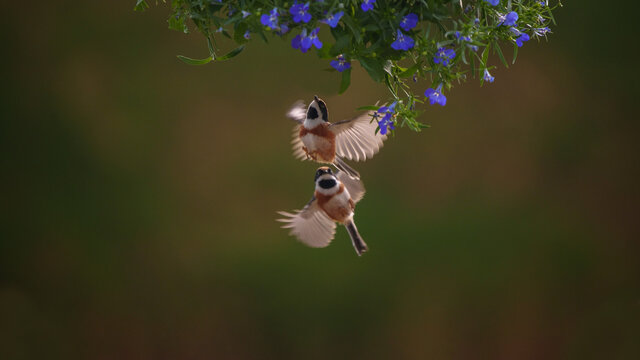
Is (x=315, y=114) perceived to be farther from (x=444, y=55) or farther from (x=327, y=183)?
(x=444, y=55)

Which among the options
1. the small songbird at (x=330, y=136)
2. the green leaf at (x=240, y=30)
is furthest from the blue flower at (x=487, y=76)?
the green leaf at (x=240, y=30)

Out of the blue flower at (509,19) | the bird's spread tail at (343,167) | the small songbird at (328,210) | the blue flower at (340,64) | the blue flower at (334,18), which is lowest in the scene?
the small songbird at (328,210)

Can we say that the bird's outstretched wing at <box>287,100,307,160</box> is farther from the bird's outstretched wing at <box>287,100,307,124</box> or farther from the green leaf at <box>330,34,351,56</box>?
the green leaf at <box>330,34,351,56</box>

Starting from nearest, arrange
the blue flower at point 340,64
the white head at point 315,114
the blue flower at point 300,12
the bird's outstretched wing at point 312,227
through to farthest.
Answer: the blue flower at point 300,12
the blue flower at point 340,64
the white head at point 315,114
the bird's outstretched wing at point 312,227

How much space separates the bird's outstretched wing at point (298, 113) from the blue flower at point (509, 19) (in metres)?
0.41

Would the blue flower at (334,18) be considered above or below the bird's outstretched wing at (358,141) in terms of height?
above

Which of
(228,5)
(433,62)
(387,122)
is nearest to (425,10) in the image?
(433,62)

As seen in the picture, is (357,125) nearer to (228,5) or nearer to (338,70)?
(338,70)

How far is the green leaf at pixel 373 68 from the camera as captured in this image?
1123 millimetres

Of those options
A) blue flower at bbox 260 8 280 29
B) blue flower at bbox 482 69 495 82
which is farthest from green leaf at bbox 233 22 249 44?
blue flower at bbox 482 69 495 82

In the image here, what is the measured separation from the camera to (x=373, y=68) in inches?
44.5

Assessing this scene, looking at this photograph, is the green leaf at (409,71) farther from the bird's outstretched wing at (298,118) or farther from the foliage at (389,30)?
the bird's outstretched wing at (298,118)

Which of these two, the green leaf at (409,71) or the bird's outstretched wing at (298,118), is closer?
the green leaf at (409,71)

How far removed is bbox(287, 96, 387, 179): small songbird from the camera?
1240 mm
